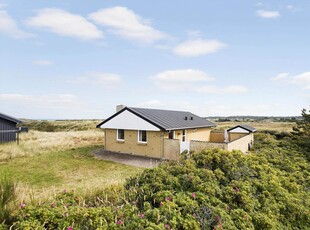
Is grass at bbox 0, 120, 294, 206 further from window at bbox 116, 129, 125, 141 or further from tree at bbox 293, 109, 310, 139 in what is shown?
tree at bbox 293, 109, 310, 139

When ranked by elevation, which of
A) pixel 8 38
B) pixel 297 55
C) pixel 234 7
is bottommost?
pixel 297 55

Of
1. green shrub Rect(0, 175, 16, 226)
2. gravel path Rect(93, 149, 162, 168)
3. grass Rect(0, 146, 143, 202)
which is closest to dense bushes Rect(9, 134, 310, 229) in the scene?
green shrub Rect(0, 175, 16, 226)

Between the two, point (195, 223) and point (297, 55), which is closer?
point (195, 223)

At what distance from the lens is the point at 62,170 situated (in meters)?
14.2

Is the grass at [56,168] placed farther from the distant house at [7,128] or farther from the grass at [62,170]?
the distant house at [7,128]

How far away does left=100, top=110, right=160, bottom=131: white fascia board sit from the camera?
1800 cm

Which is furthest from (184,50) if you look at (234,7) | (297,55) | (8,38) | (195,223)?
(195,223)

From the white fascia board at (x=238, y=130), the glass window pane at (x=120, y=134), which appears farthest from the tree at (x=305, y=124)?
the glass window pane at (x=120, y=134)

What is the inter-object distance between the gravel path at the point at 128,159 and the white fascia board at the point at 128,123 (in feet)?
7.96

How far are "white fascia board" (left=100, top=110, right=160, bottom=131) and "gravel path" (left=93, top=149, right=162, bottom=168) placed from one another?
2.42 metres

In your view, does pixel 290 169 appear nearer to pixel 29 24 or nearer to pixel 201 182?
pixel 201 182

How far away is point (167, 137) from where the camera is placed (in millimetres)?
18203

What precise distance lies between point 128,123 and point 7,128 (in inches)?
607

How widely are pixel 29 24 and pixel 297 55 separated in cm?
1995
